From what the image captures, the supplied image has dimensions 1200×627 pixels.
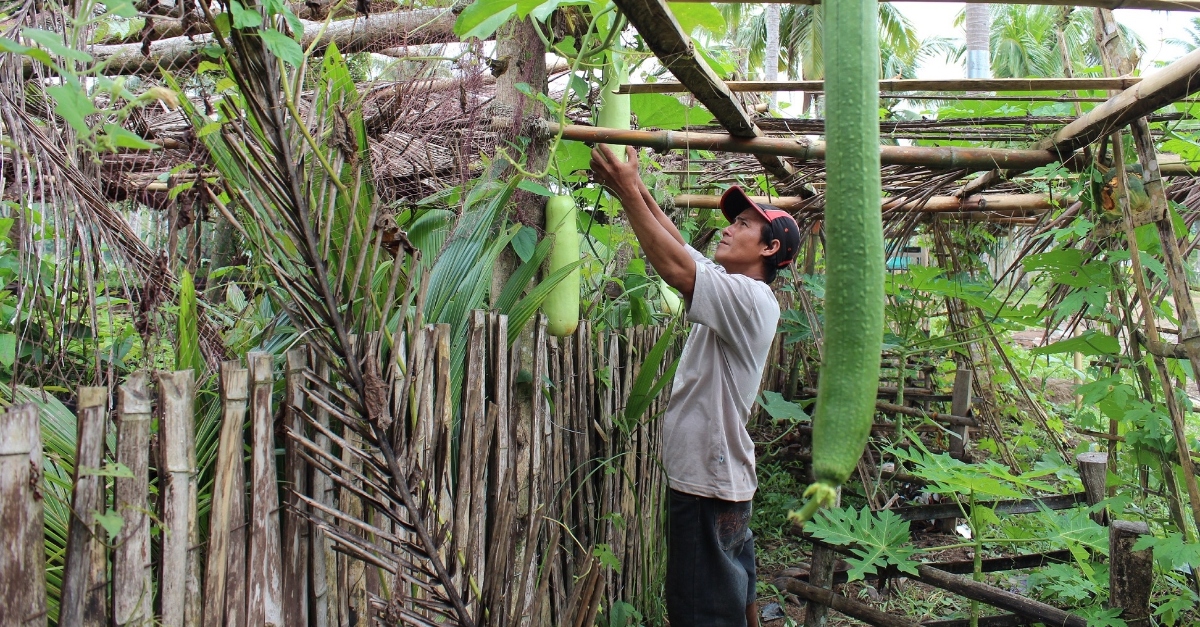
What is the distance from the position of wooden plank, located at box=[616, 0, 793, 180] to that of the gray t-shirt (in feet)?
1.50

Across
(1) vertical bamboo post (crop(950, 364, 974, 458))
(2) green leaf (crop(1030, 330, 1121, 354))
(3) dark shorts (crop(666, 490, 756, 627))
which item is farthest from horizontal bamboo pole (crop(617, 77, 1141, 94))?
(1) vertical bamboo post (crop(950, 364, 974, 458))

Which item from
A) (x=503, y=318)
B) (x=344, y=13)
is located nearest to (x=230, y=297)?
(x=503, y=318)

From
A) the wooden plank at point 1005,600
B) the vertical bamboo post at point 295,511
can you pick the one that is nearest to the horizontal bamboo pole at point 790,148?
the vertical bamboo post at point 295,511

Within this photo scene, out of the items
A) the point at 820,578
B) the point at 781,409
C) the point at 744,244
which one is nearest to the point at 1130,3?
the point at 744,244

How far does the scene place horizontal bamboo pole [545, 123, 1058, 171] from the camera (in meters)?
2.41

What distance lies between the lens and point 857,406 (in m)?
0.65

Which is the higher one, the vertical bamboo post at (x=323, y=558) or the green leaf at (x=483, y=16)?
the green leaf at (x=483, y=16)

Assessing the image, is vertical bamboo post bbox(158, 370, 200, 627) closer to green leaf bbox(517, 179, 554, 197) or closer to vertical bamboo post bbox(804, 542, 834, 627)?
green leaf bbox(517, 179, 554, 197)

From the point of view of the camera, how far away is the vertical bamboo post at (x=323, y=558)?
159 cm

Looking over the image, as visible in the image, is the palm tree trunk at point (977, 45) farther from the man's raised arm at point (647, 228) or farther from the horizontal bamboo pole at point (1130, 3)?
the man's raised arm at point (647, 228)

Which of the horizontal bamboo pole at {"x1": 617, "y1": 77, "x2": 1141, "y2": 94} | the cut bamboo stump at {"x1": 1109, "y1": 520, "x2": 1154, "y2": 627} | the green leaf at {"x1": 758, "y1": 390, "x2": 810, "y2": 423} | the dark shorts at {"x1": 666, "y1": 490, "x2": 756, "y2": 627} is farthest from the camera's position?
the green leaf at {"x1": 758, "y1": 390, "x2": 810, "y2": 423}

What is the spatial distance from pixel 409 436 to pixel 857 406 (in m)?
1.29

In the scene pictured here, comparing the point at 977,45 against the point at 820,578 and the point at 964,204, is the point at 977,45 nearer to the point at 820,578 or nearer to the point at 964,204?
the point at 964,204

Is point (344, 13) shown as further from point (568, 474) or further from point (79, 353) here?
point (568, 474)
